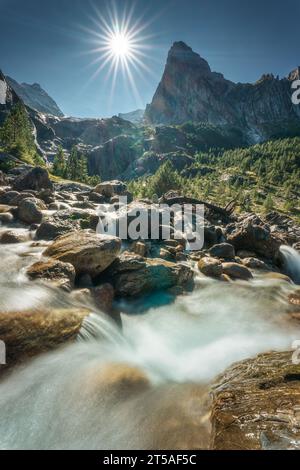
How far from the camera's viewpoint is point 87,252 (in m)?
16.1

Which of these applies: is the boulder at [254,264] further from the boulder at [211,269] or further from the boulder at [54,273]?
the boulder at [54,273]

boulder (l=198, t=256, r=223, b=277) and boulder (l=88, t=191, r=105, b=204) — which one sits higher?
boulder (l=88, t=191, r=105, b=204)

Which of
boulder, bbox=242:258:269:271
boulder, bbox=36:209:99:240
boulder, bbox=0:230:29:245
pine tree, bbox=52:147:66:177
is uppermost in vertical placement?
pine tree, bbox=52:147:66:177

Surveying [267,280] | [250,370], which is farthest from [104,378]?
[267,280]

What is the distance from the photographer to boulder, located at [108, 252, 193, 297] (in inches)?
663

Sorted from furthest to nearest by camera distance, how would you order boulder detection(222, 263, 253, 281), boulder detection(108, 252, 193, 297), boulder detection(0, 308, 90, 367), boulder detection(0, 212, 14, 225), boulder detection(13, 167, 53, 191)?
boulder detection(13, 167, 53, 191), boulder detection(0, 212, 14, 225), boulder detection(222, 263, 253, 281), boulder detection(108, 252, 193, 297), boulder detection(0, 308, 90, 367)

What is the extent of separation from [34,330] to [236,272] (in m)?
17.2

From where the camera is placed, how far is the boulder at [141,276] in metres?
16.8

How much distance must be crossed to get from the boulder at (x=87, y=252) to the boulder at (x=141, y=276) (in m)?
0.91

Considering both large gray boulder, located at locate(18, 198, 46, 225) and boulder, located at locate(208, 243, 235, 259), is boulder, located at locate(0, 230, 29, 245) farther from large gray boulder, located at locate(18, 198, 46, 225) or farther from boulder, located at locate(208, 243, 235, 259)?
boulder, located at locate(208, 243, 235, 259)

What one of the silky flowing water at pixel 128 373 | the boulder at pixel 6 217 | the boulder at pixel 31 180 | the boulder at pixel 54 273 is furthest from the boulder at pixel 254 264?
the boulder at pixel 31 180

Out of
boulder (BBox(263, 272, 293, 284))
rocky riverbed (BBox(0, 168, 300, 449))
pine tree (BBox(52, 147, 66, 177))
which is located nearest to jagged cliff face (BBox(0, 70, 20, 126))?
pine tree (BBox(52, 147, 66, 177))

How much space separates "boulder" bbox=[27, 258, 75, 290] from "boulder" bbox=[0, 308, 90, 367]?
8.45 ft

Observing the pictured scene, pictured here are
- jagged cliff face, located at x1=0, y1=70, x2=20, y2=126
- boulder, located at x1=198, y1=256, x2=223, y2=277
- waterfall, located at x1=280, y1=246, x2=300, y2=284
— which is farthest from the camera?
jagged cliff face, located at x1=0, y1=70, x2=20, y2=126
